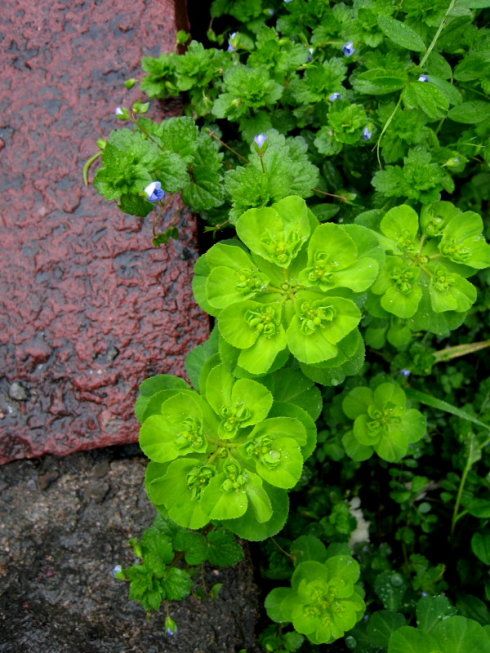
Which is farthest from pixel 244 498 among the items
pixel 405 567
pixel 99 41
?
pixel 99 41

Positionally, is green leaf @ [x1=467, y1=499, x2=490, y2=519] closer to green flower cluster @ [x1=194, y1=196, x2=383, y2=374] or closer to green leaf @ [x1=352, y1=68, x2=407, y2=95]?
green flower cluster @ [x1=194, y1=196, x2=383, y2=374]

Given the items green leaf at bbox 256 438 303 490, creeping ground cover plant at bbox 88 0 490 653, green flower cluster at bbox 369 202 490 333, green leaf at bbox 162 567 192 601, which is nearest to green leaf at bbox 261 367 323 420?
creeping ground cover plant at bbox 88 0 490 653

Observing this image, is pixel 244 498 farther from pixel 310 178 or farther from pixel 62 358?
pixel 310 178

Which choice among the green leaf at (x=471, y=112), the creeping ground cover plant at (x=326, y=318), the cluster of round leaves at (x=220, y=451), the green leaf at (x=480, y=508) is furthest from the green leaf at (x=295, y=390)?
the green leaf at (x=471, y=112)

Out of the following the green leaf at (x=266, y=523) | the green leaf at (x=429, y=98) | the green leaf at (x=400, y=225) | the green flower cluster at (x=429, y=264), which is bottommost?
the green leaf at (x=266, y=523)

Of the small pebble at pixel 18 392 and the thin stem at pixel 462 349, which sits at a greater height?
the small pebble at pixel 18 392

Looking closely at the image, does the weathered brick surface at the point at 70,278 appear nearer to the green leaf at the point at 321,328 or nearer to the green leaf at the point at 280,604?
the green leaf at the point at 321,328
